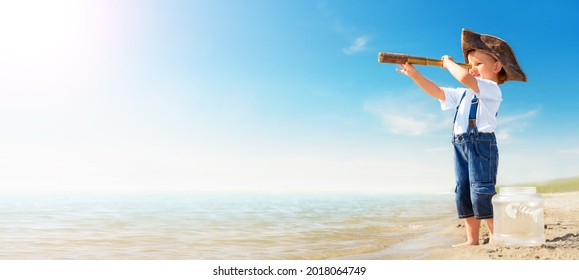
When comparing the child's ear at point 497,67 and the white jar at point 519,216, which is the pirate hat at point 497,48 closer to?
the child's ear at point 497,67

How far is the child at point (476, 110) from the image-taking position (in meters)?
3.96

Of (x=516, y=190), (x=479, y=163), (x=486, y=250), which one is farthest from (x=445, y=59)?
(x=486, y=250)

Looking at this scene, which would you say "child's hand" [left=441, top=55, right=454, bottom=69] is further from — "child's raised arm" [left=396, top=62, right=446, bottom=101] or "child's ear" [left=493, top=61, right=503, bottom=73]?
"child's ear" [left=493, top=61, right=503, bottom=73]

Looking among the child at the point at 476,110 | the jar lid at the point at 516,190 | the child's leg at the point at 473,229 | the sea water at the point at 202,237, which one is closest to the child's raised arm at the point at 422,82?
the child at the point at 476,110

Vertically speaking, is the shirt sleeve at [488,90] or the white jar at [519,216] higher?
the shirt sleeve at [488,90]

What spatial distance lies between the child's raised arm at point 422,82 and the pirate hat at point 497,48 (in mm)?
446

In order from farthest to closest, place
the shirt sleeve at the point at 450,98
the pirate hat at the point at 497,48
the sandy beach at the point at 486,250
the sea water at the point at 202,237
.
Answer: the sea water at the point at 202,237 < the shirt sleeve at the point at 450,98 < the pirate hat at the point at 497,48 < the sandy beach at the point at 486,250

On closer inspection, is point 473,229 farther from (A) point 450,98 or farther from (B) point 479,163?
(A) point 450,98

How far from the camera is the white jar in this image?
3893mm

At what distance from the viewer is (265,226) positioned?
8.48m

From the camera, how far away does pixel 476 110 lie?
4.03 metres
